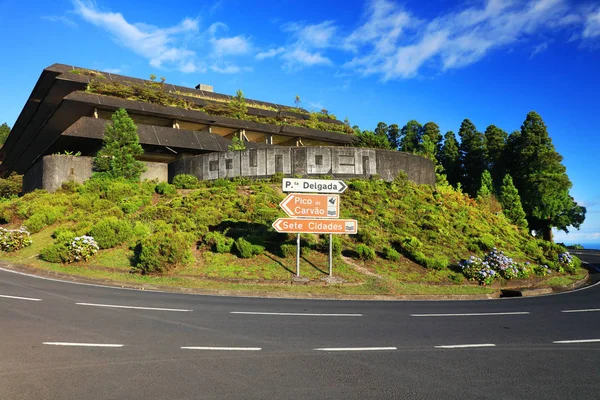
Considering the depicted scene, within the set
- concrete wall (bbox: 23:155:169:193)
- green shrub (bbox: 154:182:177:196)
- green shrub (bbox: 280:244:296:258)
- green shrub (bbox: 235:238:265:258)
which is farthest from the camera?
concrete wall (bbox: 23:155:169:193)

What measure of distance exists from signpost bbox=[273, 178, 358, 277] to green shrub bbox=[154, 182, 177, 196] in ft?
38.7

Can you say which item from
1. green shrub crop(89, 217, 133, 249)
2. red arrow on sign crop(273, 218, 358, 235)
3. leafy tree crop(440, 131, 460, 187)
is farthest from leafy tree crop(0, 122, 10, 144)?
red arrow on sign crop(273, 218, 358, 235)

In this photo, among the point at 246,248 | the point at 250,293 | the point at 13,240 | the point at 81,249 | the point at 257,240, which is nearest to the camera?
the point at 250,293

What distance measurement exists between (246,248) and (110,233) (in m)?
6.19

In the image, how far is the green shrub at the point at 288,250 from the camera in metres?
18.1

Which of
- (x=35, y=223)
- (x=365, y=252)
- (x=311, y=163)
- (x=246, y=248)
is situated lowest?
(x=365, y=252)

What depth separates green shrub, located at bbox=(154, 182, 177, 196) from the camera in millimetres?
26634

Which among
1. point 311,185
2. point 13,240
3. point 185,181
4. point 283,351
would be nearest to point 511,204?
point 185,181

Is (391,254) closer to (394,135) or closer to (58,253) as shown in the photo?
(58,253)

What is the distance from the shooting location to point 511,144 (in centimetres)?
5131

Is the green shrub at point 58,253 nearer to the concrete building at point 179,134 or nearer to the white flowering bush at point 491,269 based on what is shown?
the concrete building at point 179,134

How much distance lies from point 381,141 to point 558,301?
73.8ft

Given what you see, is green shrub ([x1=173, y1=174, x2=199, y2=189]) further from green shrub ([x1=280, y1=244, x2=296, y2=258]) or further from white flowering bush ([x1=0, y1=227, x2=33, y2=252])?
green shrub ([x1=280, y1=244, x2=296, y2=258])

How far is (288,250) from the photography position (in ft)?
59.5
